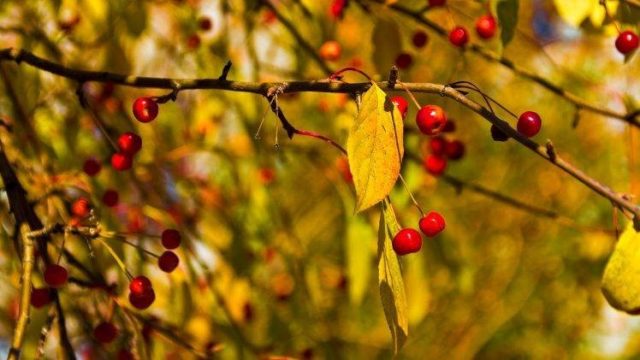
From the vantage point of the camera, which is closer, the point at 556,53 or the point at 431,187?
the point at 431,187

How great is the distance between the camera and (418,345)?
2.62 m

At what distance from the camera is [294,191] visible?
2781 millimetres

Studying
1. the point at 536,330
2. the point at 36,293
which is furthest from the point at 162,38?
the point at 536,330

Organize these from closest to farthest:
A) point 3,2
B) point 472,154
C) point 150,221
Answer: point 3,2 → point 150,221 → point 472,154

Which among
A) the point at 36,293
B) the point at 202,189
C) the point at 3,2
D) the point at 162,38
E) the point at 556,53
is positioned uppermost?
the point at 556,53

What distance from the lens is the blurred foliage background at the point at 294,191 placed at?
1.71 metres

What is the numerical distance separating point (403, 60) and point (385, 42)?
53mm

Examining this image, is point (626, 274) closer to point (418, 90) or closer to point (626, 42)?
point (418, 90)

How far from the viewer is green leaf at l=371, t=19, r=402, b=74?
160cm

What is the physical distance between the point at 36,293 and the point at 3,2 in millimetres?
786

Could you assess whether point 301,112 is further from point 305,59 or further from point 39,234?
point 39,234

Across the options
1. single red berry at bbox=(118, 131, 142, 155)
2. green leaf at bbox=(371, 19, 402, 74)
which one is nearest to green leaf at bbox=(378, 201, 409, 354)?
single red berry at bbox=(118, 131, 142, 155)

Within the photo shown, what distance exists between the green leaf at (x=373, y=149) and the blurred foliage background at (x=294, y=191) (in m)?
0.35

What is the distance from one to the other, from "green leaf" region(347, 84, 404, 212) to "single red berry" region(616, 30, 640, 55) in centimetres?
68
